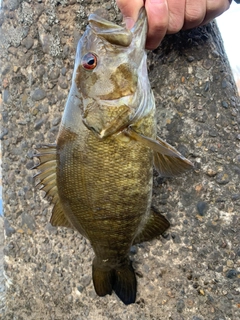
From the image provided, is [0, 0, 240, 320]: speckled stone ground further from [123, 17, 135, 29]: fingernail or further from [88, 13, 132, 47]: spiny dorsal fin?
[88, 13, 132, 47]: spiny dorsal fin

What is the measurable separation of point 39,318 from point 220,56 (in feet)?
5.32

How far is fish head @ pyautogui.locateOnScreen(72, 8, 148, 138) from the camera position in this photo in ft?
4.13

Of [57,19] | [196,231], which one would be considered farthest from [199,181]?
[57,19]

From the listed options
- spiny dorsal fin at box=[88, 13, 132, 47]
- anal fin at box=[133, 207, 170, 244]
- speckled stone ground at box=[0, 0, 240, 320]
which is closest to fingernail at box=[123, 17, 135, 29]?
spiny dorsal fin at box=[88, 13, 132, 47]

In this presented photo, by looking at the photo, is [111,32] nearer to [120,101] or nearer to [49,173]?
[120,101]

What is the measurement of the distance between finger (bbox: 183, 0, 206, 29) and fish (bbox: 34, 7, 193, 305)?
195 mm

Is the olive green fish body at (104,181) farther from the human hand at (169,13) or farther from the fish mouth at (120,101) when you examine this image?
the human hand at (169,13)

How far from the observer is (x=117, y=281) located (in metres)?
1.62

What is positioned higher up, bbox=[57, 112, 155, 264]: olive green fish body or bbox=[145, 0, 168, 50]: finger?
bbox=[145, 0, 168, 50]: finger

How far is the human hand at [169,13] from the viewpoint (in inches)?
51.1

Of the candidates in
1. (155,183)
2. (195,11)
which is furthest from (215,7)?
(155,183)

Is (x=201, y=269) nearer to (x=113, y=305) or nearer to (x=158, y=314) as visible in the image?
(x=158, y=314)

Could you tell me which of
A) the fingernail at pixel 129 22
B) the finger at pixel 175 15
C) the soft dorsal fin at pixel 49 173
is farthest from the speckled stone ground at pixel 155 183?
the soft dorsal fin at pixel 49 173

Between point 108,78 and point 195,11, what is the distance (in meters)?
0.42
